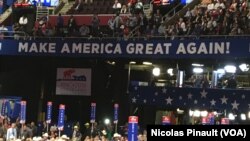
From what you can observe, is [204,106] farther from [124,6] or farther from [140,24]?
[124,6]

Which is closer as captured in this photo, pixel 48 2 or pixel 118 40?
pixel 118 40

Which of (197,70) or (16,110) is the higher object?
(197,70)

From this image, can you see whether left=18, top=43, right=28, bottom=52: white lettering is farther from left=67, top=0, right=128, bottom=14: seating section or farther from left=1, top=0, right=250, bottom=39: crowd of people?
left=67, top=0, right=128, bottom=14: seating section

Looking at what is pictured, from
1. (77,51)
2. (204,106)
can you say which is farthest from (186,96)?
(77,51)

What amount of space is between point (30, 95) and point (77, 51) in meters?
7.17

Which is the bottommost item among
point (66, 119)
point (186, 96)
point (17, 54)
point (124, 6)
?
point (66, 119)

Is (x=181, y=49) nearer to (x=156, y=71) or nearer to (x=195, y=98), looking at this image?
(x=195, y=98)

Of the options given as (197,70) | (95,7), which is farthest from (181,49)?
(95,7)

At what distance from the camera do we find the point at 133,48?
25875mm

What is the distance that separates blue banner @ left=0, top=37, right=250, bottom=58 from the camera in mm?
A: 23281

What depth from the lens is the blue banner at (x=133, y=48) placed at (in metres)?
23.3

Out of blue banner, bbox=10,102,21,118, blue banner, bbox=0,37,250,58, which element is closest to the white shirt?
blue banner, bbox=0,37,250,58

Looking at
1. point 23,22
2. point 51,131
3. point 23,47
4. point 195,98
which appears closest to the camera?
point 195,98

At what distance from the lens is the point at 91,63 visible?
104ft
